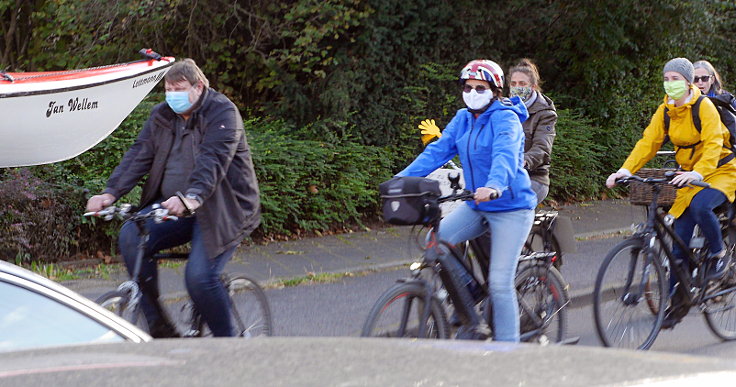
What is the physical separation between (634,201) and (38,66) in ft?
31.5

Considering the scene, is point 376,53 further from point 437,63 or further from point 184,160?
point 184,160

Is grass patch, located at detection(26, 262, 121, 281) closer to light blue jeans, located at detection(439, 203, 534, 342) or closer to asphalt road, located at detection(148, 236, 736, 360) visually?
asphalt road, located at detection(148, 236, 736, 360)

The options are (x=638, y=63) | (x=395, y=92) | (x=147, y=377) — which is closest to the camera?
(x=147, y=377)

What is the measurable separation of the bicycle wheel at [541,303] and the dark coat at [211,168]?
1.53 m

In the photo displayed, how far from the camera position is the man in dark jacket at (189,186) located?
4.81 m

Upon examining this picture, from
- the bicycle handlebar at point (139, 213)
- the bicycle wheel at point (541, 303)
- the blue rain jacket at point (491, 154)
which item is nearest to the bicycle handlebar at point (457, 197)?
the blue rain jacket at point (491, 154)

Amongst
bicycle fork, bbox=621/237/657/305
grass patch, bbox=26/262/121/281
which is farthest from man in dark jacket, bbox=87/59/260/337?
grass patch, bbox=26/262/121/281

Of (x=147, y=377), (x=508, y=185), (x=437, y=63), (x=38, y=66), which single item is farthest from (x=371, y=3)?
(x=147, y=377)

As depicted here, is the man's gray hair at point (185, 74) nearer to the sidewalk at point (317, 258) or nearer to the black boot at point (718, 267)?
the sidewalk at point (317, 258)

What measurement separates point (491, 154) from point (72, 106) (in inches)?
296

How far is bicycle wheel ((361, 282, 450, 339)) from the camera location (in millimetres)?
4531

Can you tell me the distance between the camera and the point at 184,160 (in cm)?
488

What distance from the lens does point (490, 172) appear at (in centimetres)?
492

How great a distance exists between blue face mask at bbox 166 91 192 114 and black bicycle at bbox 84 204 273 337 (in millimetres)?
526
